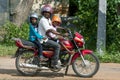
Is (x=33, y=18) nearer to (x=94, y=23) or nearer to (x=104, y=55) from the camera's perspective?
(x=104, y=55)

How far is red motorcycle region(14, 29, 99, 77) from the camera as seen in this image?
10.1 meters

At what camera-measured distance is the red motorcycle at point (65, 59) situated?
33.1 feet

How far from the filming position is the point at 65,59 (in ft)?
33.6

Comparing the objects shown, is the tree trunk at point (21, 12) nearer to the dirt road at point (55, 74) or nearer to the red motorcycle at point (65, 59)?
the dirt road at point (55, 74)

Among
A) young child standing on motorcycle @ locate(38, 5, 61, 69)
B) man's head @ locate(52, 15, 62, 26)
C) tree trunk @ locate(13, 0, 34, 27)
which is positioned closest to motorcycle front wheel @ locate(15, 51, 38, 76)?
young child standing on motorcycle @ locate(38, 5, 61, 69)

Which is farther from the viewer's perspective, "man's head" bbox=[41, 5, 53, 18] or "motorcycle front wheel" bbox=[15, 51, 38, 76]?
"motorcycle front wheel" bbox=[15, 51, 38, 76]

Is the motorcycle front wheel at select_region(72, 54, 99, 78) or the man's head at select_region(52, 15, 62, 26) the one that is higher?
the man's head at select_region(52, 15, 62, 26)

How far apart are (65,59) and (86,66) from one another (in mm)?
534

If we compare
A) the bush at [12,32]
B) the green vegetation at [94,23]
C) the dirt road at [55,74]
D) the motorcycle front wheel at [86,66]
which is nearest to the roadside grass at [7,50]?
the bush at [12,32]

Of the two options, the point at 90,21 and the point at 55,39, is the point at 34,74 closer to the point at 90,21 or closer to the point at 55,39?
the point at 55,39

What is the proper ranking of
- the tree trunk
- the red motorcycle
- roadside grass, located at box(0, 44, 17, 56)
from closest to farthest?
the red motorcycle → roadside grass, located at box(0, 44, 17, 56) → the tree trunk

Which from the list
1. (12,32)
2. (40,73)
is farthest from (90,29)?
(40,73)

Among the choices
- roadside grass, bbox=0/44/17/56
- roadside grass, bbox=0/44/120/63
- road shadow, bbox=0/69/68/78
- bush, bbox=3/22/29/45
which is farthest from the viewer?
bush, bbox=3/22/29/45

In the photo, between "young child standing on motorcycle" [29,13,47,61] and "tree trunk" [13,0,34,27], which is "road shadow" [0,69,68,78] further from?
"tree trunk" [13,0,34,27]
